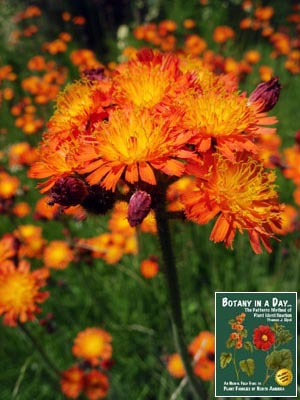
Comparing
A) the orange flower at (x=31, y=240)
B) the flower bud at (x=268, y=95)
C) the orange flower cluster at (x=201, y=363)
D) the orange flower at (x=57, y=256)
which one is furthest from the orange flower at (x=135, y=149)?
the orange flower at (x=31, y=240)

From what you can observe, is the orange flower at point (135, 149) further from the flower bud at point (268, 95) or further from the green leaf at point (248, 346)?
the green leaf at point (248, 346)

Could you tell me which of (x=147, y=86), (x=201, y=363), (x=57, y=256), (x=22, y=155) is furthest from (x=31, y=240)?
(x=147, y=86)

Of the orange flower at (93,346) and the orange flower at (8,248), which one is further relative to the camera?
the orange flower at (93,346)

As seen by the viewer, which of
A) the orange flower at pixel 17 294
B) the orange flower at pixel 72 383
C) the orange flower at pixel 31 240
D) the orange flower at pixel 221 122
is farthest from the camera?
the orange flower at pixel 31 240

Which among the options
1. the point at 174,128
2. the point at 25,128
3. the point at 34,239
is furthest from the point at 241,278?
the point at 25,128

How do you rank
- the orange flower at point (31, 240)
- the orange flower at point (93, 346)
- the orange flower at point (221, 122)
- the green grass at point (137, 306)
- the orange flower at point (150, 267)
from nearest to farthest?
1. the orange flower at point (221, 122)
2. the orange flower at point (93, 346)
3. the green grass at point (137, 306)
4. the orange flower at point (150, 267)
5. the orange flower at point (31, 240)

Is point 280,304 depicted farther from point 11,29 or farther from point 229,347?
point 11,29

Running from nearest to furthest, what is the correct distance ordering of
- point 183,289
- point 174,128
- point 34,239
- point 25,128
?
point 174,128
point 183,289
point 34,239
point 25,128
